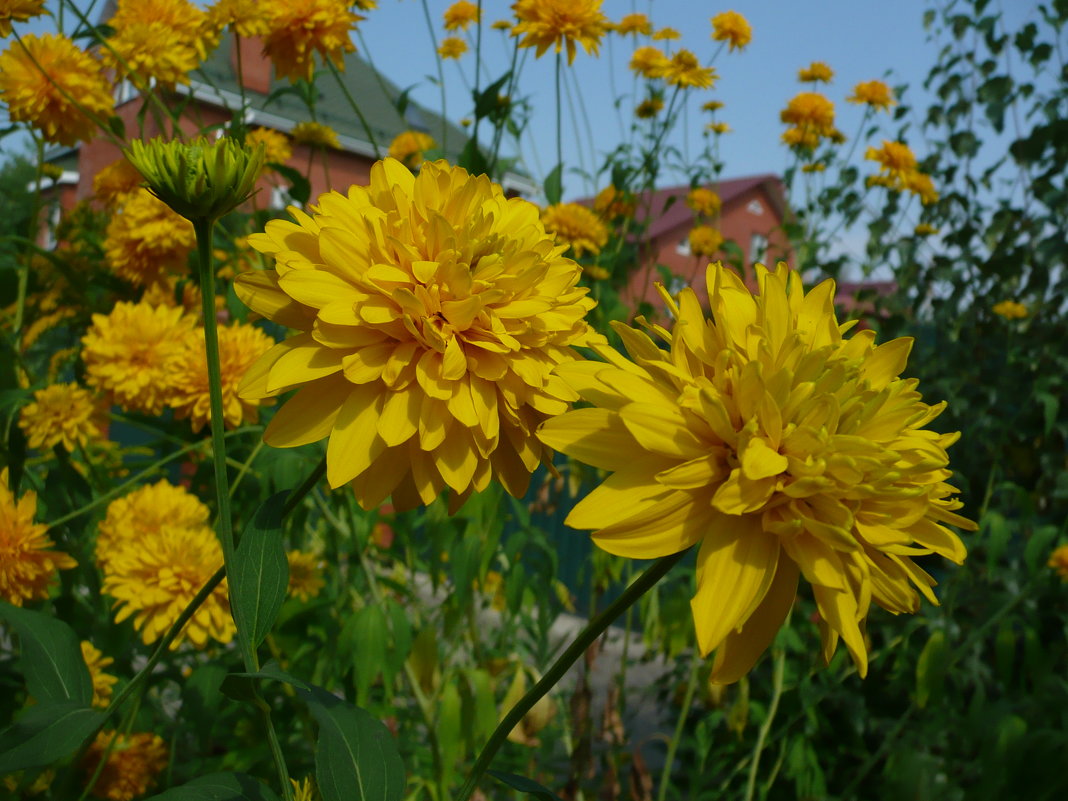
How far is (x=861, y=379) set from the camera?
539mm

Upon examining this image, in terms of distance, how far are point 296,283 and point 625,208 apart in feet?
5.13

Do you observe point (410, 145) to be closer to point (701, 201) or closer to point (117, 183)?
point (117, 183)

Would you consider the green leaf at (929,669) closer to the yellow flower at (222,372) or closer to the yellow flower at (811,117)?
the yellow flower at (222,372)

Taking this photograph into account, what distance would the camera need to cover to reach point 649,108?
2627mm

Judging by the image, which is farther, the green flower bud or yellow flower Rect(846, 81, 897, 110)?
yellow flower Rect(846, 81, 897, 110)

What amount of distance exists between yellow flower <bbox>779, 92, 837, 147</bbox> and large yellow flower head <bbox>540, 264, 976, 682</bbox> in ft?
7.78

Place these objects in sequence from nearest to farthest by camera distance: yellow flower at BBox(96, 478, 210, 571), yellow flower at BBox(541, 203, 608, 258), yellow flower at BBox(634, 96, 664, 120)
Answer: yellow flower at BBox(96, 478, 210, 571)
yellow flower at BBox(541, 203, 608, 258)
yellow flower at BBox(634, 96, 664, 120)

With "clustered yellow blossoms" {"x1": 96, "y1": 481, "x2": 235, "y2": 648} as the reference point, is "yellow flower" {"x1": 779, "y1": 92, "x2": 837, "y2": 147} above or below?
above

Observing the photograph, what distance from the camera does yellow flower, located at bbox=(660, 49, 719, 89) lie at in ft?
6.90

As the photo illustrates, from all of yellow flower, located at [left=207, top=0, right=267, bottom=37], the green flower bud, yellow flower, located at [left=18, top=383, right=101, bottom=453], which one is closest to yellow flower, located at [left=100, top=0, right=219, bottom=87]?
yellow flower, located at [left=207, top=0, right=267, bottom=37]

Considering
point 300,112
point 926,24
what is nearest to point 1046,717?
point 926,24

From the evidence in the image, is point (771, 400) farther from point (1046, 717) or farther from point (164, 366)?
point (1046, 717)

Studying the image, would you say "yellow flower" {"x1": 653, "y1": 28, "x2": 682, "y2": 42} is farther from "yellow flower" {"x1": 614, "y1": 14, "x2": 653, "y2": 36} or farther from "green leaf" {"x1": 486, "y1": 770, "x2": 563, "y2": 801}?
"green leaf" {"x1": 486, "y1": 770, "x2": 563, "y2": 801}

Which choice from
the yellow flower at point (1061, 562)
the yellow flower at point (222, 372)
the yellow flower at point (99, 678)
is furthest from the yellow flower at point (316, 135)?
the yellow flower at point (1061, 562)
